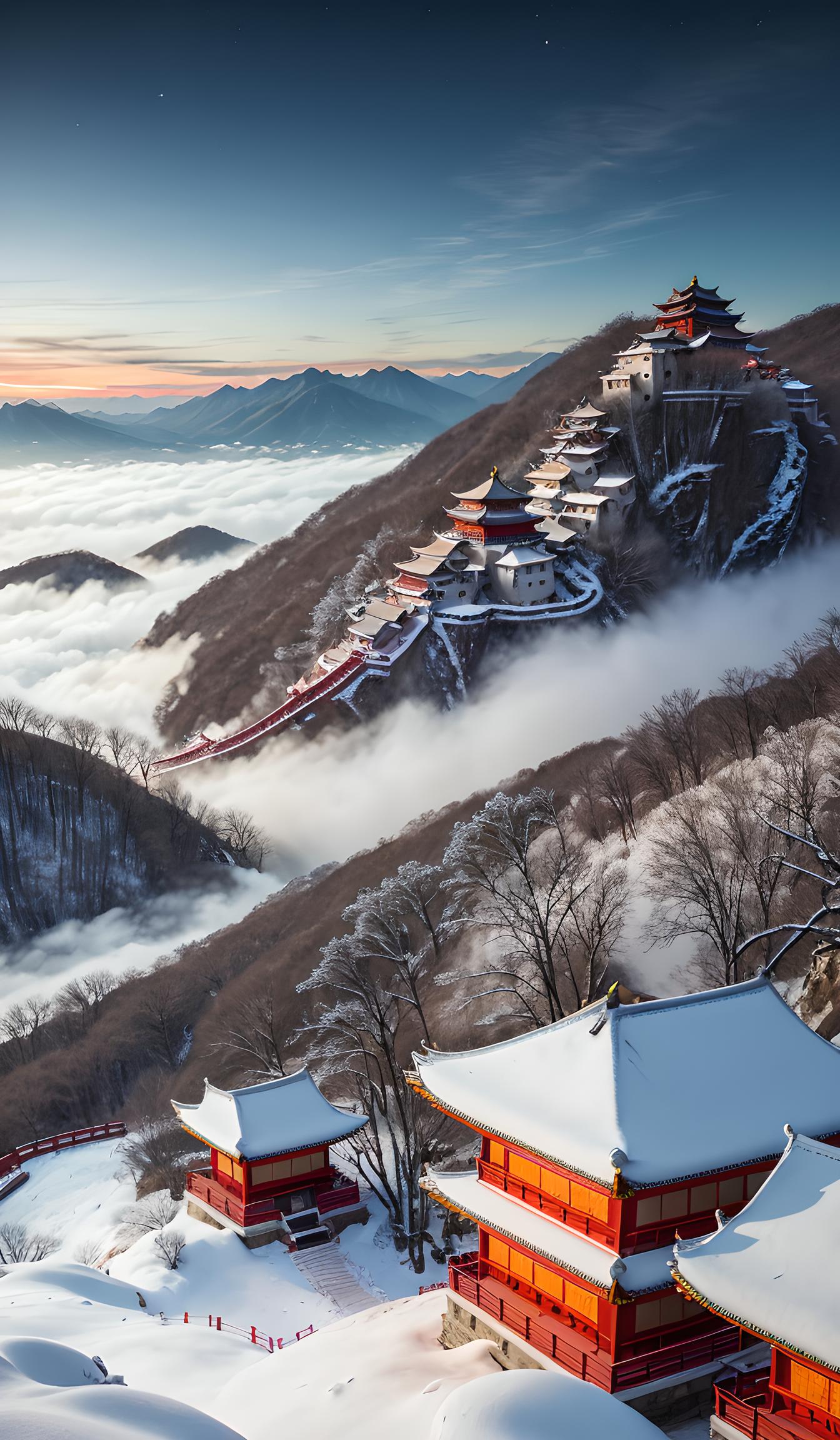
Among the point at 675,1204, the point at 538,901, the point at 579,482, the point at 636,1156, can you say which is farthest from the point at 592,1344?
the point at 579,482

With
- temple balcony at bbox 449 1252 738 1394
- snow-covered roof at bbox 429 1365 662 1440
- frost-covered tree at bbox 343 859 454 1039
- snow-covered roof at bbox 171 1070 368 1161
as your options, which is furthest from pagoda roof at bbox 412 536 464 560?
snow-covered roof at bbox 429 1365 662 1440

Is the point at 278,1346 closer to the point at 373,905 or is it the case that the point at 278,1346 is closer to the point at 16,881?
the point at 373,905

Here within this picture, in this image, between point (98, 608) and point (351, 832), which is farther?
point (98, 608)

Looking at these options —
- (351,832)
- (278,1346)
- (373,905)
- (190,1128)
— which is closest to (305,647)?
(351,832)

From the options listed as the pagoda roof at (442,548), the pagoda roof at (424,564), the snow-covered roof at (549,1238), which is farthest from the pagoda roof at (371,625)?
the snow-covered roof at (549,1238)

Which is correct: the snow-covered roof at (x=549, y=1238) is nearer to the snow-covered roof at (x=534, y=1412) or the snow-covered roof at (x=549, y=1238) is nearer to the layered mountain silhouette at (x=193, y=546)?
the snow-covered roof at (x=534, y=1412)

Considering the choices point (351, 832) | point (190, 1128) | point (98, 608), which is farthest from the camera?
point (98, 608)

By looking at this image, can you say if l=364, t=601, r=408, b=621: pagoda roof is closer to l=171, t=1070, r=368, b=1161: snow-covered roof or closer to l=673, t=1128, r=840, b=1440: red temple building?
l=171, t=1070, r=368, b=1161: snow-covered roof
